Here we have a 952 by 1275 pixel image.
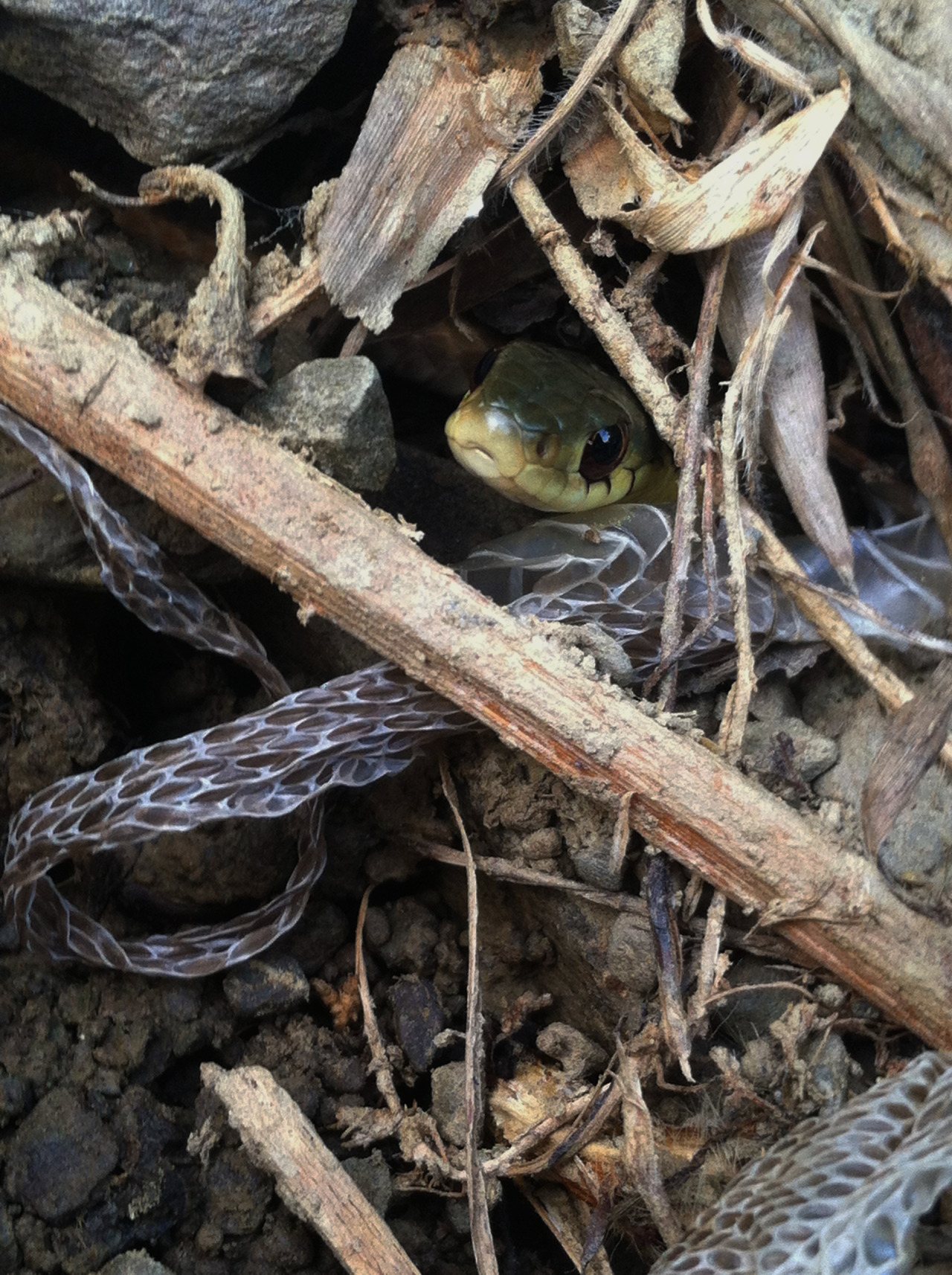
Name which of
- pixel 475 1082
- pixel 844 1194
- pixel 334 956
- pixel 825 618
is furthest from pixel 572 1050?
pixel 825 618

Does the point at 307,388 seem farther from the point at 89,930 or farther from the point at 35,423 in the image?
the point at 89,930

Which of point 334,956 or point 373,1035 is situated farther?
point 334,956

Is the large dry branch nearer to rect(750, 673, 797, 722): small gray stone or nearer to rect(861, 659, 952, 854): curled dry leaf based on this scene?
rect(861, 659, 952, 854): curled dry leaf

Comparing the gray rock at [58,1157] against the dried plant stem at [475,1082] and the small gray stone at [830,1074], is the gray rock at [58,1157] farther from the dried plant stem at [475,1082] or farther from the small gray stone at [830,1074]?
the small gray stone at [830,1074]

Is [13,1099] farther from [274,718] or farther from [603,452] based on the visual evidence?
[603,452]

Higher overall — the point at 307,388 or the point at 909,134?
the point at 909,134

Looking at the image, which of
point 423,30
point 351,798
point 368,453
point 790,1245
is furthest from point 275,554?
point 790,1245
